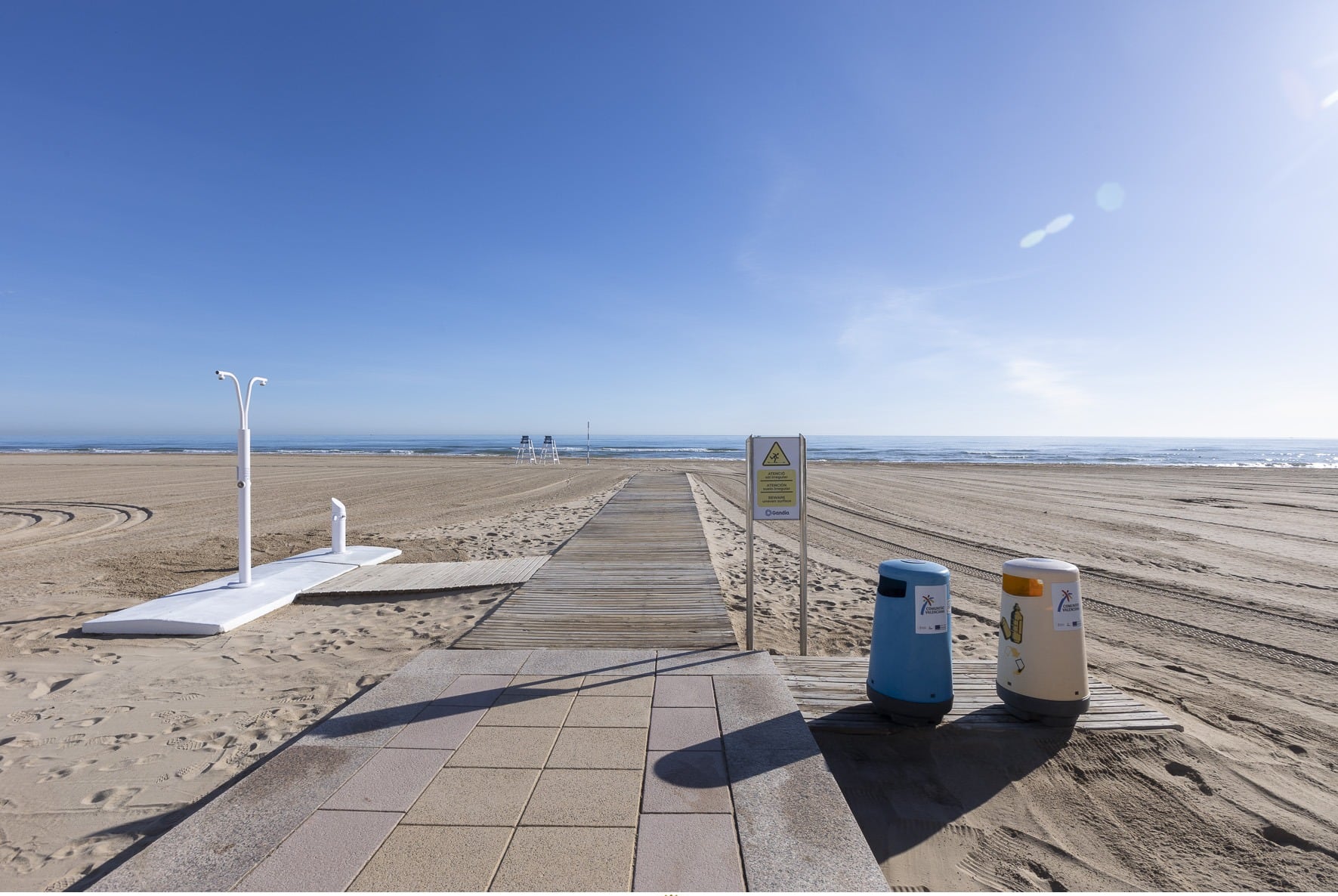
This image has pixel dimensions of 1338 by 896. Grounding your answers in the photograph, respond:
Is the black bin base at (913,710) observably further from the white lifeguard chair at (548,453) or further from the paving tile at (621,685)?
the white lifeguard chair at (548,453)

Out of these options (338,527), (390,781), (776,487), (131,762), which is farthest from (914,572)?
(338,527)

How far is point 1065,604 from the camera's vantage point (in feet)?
11.3

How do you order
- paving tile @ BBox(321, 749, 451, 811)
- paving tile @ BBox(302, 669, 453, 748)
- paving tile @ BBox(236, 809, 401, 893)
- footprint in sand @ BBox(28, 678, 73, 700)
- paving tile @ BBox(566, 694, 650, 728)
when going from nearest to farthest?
paving tile @ BBox(236, 809, 401, 893) → paving tile @ BBox(321, 749, 451, 811) → paving tile @ BBox(302, 669, 453, 748) → paving tile @ BBox(566, 694, 650, 728) → footprint in sand @ BBox(28, 678, 73, 700)

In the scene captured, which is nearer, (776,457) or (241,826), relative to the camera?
(241,826)

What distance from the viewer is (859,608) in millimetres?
6609

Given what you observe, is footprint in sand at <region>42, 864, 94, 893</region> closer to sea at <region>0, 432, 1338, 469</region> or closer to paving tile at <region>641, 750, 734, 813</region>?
paving tile at <region>641, 750, 734, 813</region>

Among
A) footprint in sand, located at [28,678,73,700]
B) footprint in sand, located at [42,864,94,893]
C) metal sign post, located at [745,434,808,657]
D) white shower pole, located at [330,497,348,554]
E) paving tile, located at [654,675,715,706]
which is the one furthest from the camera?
white shower pole, located at [330,497,348,554]

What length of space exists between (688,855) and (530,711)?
58.7 inches

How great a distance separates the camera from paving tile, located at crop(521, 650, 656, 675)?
13.2 ft

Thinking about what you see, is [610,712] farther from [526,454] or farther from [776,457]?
[526,454]

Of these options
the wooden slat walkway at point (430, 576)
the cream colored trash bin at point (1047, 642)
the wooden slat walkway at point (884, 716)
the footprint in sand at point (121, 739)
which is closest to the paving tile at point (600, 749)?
the wooden slat walkway at point (884, 716)

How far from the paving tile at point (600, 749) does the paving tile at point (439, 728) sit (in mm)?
551

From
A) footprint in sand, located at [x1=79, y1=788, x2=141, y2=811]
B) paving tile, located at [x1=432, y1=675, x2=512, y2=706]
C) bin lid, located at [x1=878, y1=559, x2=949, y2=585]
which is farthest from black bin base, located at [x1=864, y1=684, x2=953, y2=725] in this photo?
footprint in sand, located at [x1=79, y1=788, x2=141, y2=811]

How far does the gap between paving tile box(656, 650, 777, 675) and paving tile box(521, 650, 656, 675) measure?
4.4 inches
